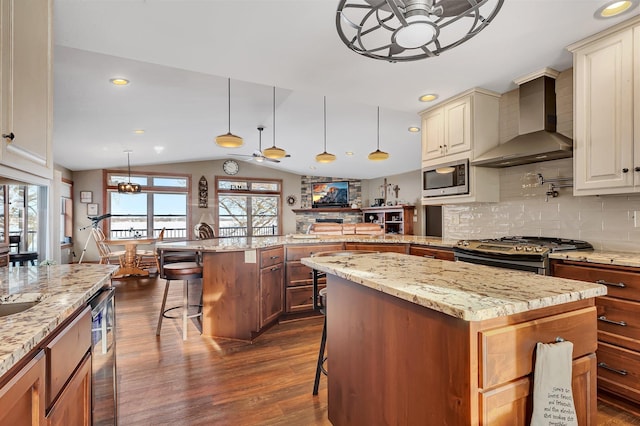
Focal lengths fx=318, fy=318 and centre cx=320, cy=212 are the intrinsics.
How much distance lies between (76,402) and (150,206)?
8.30 meters

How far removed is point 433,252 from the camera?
3.23 m

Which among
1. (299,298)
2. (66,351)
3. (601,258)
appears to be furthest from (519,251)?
(66,351)

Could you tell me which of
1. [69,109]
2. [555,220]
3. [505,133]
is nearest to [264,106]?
[69,109]

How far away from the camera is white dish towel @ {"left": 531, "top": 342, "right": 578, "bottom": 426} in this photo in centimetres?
93

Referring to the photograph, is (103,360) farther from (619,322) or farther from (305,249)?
(619,322)

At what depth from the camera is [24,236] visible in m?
2.38

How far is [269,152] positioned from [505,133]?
9.52ft

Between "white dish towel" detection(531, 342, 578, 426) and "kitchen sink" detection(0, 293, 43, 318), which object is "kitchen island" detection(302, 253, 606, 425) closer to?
"white dish towel" detection(531, 342, 578, 426)

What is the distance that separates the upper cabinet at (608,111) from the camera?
2062 millimetres

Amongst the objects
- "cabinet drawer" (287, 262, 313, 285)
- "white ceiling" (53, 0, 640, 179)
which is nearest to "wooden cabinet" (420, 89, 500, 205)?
"white ceiling" (53, 0, 640, 179)

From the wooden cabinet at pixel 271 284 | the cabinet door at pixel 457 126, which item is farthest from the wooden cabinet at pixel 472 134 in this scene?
the wooden cabinet at pixel 271 284

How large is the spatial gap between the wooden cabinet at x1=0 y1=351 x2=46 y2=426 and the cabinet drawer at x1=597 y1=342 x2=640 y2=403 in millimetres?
2678

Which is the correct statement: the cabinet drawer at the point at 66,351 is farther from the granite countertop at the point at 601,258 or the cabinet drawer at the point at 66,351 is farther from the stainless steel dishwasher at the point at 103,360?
the granite countertop at the point at 601,258

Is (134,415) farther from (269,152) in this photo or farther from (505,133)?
(505,133)
